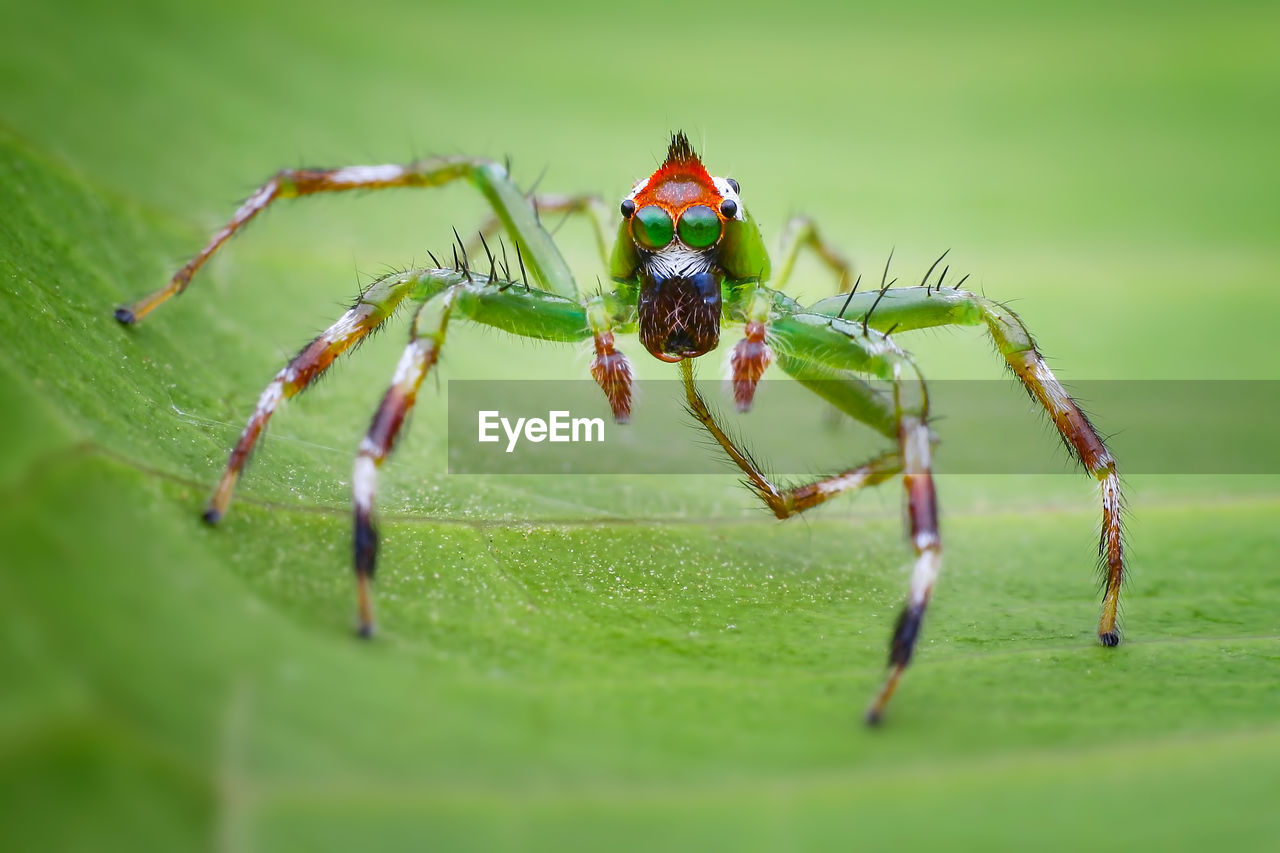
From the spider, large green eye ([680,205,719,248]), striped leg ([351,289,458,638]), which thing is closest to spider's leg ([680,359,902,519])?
the spider

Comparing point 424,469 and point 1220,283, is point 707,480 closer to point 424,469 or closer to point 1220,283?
point 424,469

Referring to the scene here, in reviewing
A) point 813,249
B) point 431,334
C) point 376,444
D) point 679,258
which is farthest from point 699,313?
point 813,249

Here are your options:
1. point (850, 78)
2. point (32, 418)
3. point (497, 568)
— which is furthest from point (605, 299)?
point (850, 78)

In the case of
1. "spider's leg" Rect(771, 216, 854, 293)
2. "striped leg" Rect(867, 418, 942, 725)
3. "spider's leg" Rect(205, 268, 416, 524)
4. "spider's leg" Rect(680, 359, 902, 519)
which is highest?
"spider's leg" Rect(771, 216, 854, 293)

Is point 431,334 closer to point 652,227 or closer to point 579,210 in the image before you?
point 652,227

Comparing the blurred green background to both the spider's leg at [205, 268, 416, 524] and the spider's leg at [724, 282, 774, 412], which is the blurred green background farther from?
the spider's leg at [724, 282, 774, 412]

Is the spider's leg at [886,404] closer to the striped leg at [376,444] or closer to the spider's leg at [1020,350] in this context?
the spider's leg at [1020,350]

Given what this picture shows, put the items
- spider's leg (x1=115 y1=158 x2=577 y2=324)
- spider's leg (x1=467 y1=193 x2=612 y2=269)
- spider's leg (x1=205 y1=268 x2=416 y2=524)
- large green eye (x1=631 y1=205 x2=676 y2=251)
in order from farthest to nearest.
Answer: spider's leg (x1=467 y1=193 x2=612 y2=269)
spider's leg (x1=115 y1=158 x2=577 y2=324)
large green eye (x1=631 y1=205 x2=676 y2=251)
spider's leg (x1=205 y1=268 x2=416 y2=524)
